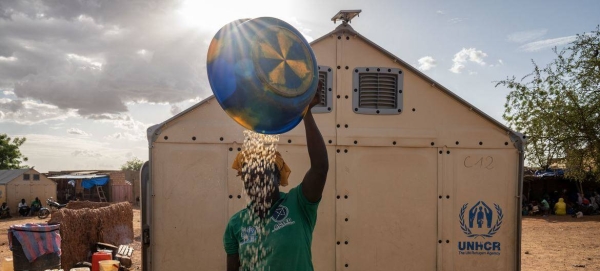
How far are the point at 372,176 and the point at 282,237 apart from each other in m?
1.77

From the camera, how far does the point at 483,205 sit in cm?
431

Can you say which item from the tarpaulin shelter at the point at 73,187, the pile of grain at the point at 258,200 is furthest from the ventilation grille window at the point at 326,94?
the tarpaulin shelter at the point at 73,187

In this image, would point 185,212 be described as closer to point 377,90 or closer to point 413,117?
point 377,90

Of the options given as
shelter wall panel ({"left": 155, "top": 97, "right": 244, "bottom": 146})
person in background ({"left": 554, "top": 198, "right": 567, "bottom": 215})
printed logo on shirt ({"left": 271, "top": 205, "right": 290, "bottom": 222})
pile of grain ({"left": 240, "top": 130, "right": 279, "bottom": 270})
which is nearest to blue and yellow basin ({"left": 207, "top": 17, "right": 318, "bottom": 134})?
pile of grain ({"left": 240, "top": 130, "right": 279, "bottom": 270})

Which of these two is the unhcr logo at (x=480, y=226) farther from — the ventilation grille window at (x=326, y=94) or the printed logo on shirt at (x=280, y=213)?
the printed logo on shirt at (x=280, y=213)

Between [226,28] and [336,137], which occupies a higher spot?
[226,28]

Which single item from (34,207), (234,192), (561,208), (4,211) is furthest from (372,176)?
(4,211)

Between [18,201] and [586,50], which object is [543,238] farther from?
[18,201]

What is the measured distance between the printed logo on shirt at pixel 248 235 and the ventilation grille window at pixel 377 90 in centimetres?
189

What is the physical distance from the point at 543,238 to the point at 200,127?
15249mm

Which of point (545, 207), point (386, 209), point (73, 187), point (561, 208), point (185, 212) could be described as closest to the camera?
point (185, 212)

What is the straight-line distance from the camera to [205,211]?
4129 millimetres

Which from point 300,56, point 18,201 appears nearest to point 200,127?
point 300,56

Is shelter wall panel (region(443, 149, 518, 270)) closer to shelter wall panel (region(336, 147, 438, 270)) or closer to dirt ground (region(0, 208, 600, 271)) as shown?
shelter wall panel (region(336, 147, 438, 270))
